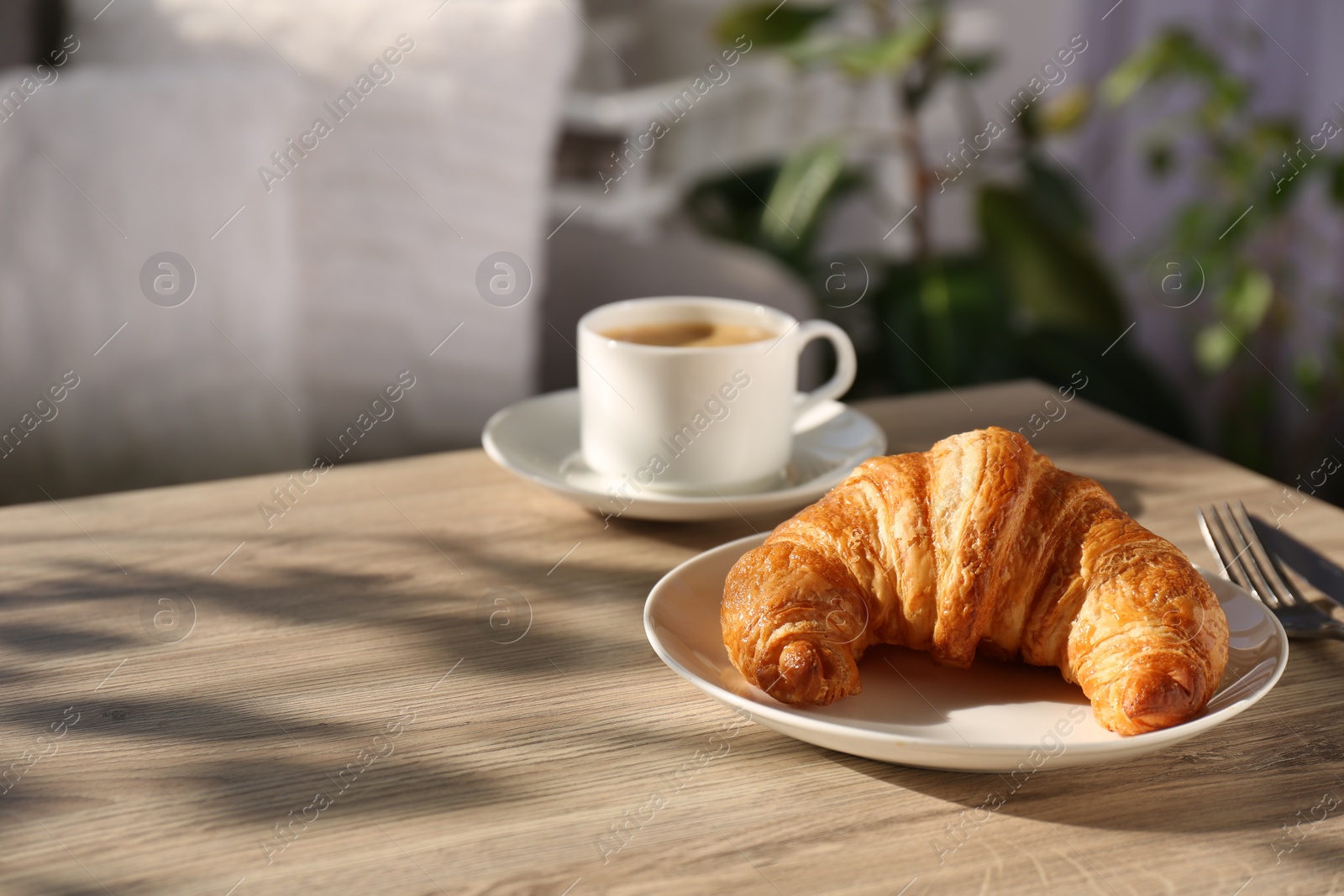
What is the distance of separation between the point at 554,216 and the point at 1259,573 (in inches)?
69.3

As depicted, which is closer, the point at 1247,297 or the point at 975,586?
the point at 975,586

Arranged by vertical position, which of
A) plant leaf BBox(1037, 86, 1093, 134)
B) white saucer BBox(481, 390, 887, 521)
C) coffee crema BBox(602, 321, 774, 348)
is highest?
plant leaf BBox(1037, 86, 1093, 134)

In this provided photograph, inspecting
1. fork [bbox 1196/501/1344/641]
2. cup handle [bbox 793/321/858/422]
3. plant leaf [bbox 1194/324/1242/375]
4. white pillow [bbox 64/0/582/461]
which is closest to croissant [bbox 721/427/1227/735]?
fork [bbox 1196/501/1344/641]

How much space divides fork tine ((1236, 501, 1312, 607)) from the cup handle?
1.02ft

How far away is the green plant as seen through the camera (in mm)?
2000

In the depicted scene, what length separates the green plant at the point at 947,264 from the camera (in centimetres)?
200

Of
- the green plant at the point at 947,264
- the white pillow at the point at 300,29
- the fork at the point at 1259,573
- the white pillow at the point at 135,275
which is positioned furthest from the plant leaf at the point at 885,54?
the fork at the point at 1259,573

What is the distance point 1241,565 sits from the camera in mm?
754

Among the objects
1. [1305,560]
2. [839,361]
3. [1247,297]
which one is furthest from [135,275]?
[1247,297]

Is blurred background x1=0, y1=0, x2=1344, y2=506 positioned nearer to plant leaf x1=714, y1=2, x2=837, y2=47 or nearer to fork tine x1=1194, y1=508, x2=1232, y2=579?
plant leaf x1=714, y1=2, x2=837, y2=47

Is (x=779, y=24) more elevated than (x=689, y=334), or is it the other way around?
(x=779, y=24)

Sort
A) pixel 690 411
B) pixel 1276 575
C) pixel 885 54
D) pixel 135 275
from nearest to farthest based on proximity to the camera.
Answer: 1. pixel 1276 575
2. pixel 690 411
3. pixel 135 275
4. pixel 885 54

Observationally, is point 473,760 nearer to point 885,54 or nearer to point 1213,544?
point 1213,544

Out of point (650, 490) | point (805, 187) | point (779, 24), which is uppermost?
point (779, 24)
